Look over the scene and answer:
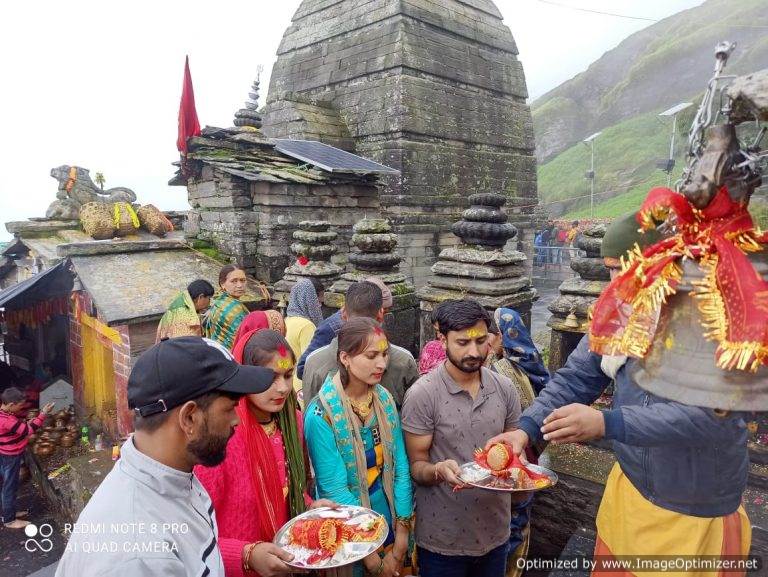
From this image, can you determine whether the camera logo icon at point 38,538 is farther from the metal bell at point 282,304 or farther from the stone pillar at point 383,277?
the stone pillar at point 383,277

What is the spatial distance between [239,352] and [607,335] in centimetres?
203

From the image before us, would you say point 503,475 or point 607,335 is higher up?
point 607,335

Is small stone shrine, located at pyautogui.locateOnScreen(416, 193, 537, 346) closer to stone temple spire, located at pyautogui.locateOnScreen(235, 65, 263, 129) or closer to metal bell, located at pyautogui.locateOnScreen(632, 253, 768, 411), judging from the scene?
metal bell, located at pyautogui.locateOnScreen(632, 253, 768, 411)

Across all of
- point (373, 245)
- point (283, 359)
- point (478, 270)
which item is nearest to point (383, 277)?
point (373, 245)

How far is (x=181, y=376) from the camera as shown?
158cm

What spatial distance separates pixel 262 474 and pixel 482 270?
2.96 metres

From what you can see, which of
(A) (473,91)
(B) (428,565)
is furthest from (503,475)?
(A) (473,91)

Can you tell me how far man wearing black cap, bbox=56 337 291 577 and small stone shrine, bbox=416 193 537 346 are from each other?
3.10 m

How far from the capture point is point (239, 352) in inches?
108

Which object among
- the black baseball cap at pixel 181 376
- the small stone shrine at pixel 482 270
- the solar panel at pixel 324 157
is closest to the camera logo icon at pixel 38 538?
the small stone shrine at pixel 482 270

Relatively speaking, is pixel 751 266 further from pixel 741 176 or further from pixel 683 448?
pixel 683 448

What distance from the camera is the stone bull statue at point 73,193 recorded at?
7484 millimetres

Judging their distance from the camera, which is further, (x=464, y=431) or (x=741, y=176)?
(x=464, y=431)

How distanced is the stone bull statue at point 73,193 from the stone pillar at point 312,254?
12.8ft
